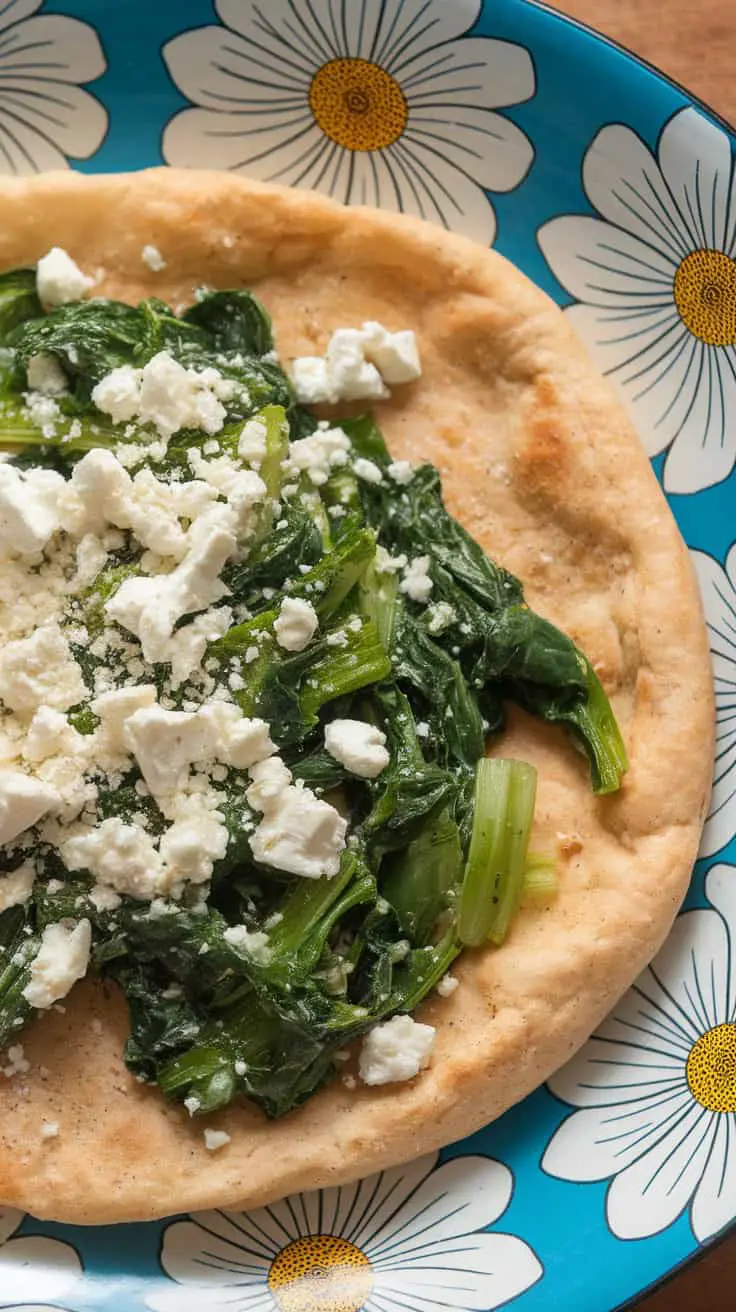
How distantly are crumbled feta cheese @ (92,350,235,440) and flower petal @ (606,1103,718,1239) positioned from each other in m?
2.65

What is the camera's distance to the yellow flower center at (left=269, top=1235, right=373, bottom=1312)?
3635 mm

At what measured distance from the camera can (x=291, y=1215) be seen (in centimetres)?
375

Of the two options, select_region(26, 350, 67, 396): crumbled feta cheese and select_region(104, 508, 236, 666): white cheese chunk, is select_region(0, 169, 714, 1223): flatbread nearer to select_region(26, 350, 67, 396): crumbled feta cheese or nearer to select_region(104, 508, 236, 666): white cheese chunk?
select_region(26, 350, 67, 396): crumbled feta cheese

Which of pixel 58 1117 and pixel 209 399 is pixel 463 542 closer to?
pixel 209 399

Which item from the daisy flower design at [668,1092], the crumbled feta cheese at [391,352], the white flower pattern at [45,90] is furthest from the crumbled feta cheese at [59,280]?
the daisy flower design at [668,1092]

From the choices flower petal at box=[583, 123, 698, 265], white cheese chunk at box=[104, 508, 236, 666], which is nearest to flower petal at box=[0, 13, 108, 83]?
flower petal at box=[583, 123, 698, 265]

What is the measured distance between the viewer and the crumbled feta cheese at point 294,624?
3355 millimetres

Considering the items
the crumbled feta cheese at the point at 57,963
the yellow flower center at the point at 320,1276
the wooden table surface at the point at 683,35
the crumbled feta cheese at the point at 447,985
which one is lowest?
the yellow flower center at the point at 320,1276

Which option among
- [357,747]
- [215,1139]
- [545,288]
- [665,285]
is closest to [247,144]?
[545,288]

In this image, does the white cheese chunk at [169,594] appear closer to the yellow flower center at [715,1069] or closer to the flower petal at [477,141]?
the flower petal at [477,141]

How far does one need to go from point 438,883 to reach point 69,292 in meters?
2.25

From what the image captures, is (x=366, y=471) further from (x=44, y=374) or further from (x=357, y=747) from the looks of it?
(x=44, y=374)

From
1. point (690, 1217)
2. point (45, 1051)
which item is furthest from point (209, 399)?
point (690, 1217)

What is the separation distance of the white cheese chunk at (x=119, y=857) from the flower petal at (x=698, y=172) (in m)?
2.78
